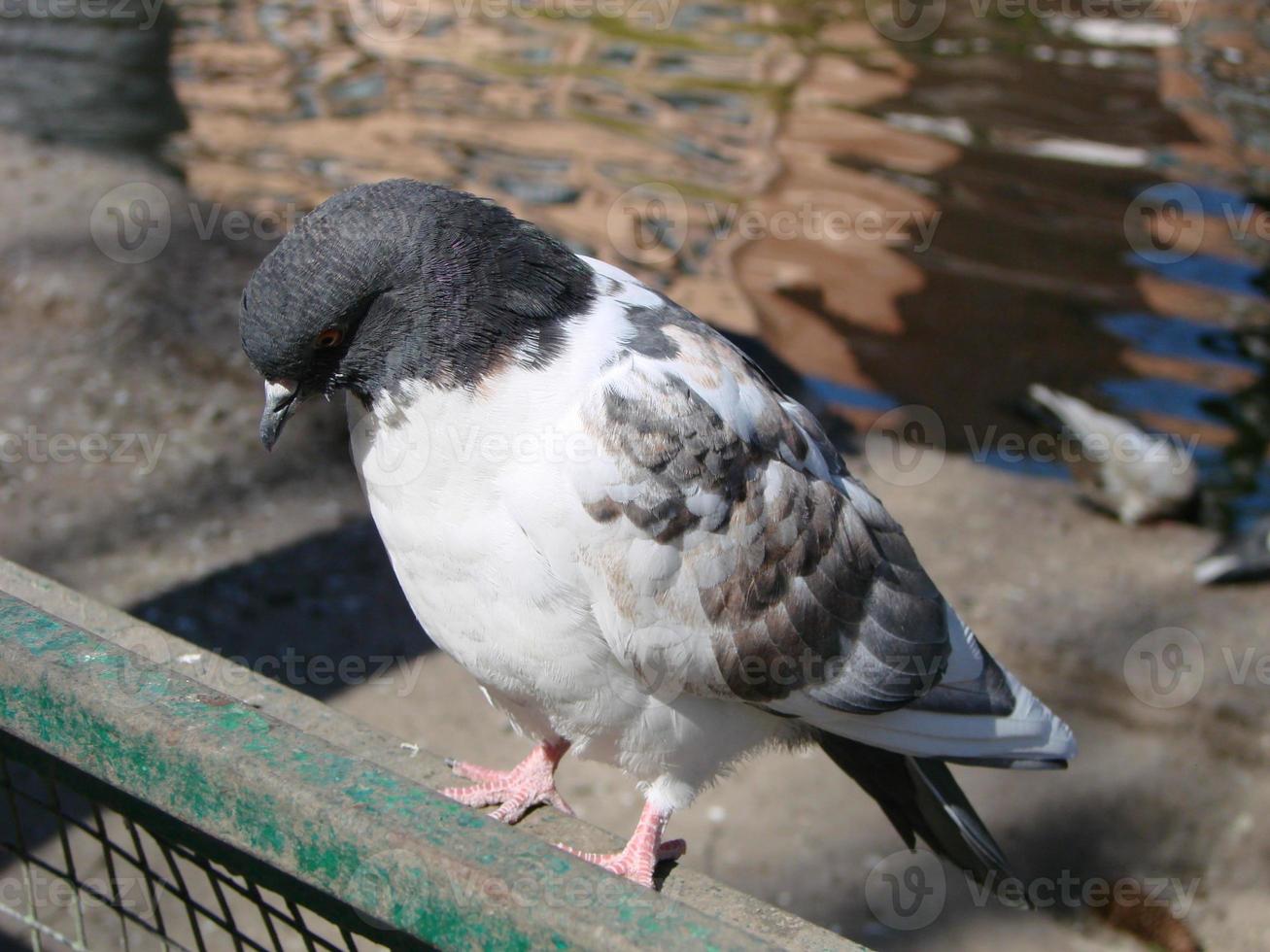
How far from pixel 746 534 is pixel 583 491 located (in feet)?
1.36

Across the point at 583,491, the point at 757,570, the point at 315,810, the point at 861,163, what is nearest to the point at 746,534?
the point at 757,570

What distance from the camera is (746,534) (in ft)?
9.28

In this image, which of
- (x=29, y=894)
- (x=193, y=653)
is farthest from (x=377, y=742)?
(x=29, y=894)

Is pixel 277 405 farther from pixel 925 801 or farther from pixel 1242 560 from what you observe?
pixel 1242 560

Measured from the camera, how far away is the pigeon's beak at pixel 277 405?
2.72 m

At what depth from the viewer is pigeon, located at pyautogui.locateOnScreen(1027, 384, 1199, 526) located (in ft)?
21.9

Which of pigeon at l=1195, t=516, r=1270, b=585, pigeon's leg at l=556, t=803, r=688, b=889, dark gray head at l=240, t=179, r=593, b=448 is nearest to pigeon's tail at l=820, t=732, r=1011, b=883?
pigeon's leg at l=556, t=803, r=688, b=889

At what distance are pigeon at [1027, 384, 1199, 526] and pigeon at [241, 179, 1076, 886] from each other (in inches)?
158

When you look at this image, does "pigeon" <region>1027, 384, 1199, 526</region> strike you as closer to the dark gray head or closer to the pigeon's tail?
the pigeon's tail

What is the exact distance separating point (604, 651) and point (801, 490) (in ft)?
1.86

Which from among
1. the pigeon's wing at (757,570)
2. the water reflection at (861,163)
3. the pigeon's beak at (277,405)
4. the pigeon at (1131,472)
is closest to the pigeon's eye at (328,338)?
the pigeon's beak at (277,405)

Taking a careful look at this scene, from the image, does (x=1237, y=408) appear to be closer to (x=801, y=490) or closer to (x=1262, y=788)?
(x=1262, y=788)

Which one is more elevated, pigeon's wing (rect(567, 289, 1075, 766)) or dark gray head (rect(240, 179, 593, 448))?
dark gray head (rect(240, 179, 593, 448))

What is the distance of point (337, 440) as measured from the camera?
630 centimetres
